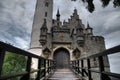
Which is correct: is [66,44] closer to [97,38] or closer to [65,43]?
[65,43]

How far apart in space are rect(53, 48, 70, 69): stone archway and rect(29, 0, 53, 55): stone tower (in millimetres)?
6317

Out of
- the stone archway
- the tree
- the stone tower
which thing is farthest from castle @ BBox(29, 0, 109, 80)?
the tree

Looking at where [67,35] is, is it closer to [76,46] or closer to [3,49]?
[76,46]

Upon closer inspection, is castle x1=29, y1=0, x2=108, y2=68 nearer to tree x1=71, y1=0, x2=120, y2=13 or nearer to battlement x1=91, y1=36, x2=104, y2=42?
battlement x1=91, y1=36, x2=104, y2=42

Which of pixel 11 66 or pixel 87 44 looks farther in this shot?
pixel 11 66

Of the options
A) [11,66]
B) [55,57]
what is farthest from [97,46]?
[11,66]

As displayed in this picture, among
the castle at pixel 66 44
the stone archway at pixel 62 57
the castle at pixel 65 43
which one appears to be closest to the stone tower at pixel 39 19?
the castle at pixel 66 44

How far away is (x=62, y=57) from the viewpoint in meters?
14.4

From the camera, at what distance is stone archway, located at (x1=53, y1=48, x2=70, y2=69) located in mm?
13797

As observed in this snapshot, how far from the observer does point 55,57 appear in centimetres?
1440

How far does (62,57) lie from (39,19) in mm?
10921

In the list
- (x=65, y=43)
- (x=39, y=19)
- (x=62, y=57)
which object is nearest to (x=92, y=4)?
(x=65, y=43)

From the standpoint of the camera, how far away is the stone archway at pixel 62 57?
13.8 meters

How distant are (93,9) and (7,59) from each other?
21565 mm
